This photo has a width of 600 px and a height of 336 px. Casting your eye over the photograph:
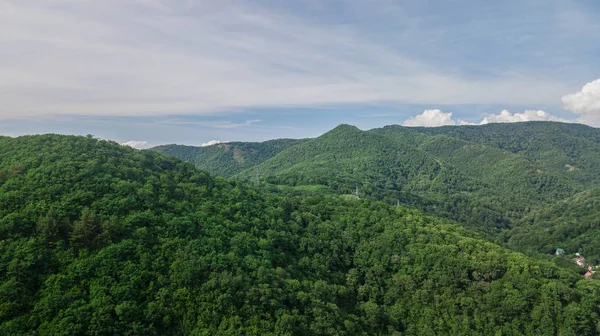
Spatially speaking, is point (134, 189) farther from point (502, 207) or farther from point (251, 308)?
point (502, 207)

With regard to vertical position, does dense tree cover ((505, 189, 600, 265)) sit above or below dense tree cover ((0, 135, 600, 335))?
below

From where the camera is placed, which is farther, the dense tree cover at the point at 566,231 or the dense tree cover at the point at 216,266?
the dense tree cover at the point at 566,231

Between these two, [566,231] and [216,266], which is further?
[566,231]

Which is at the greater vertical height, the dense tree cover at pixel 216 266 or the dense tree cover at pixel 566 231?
the dense tree cover at pixel 216 266

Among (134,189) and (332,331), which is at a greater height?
(134,189)

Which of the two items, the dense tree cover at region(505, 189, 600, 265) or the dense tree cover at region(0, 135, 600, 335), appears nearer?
the dense tree cover at region(0, 135, 600, 335)

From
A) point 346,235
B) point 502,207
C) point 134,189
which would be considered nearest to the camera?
point 134,189

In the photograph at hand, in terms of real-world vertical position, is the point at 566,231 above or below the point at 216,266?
below

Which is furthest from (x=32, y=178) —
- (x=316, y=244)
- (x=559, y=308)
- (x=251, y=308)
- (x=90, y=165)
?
(x=559, y=308)
